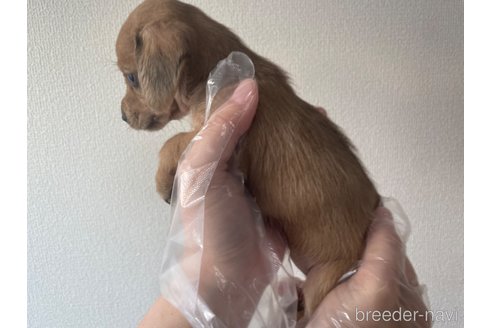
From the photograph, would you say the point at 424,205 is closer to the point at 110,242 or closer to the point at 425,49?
the point at 425,49

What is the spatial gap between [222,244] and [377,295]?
14.4 inches

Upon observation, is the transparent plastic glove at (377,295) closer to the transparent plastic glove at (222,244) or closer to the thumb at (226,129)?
the transparent plastic glove at (222,244)

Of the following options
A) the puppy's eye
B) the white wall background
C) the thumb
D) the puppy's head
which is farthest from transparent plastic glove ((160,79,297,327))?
the white wall background

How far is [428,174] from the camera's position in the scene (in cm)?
147

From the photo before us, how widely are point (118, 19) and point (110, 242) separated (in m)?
0.73

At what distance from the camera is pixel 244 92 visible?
0.97 m

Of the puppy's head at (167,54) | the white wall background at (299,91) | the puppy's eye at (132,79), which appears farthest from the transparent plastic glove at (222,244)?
the white wall background at (299,91)

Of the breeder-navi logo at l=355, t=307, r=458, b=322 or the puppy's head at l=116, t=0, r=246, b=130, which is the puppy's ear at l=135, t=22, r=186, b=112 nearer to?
the puppy's head at l=116, t=0, r=246, b=130

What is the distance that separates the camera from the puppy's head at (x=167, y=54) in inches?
38.4

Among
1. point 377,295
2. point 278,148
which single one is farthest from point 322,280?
point 278,148

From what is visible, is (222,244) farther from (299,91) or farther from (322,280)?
(299,91)

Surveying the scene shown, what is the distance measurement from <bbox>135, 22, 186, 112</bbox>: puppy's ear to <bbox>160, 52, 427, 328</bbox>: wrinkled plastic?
0.08 meters

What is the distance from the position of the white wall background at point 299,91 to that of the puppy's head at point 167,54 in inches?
14.5

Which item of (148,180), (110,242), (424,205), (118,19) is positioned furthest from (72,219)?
(424,205)
